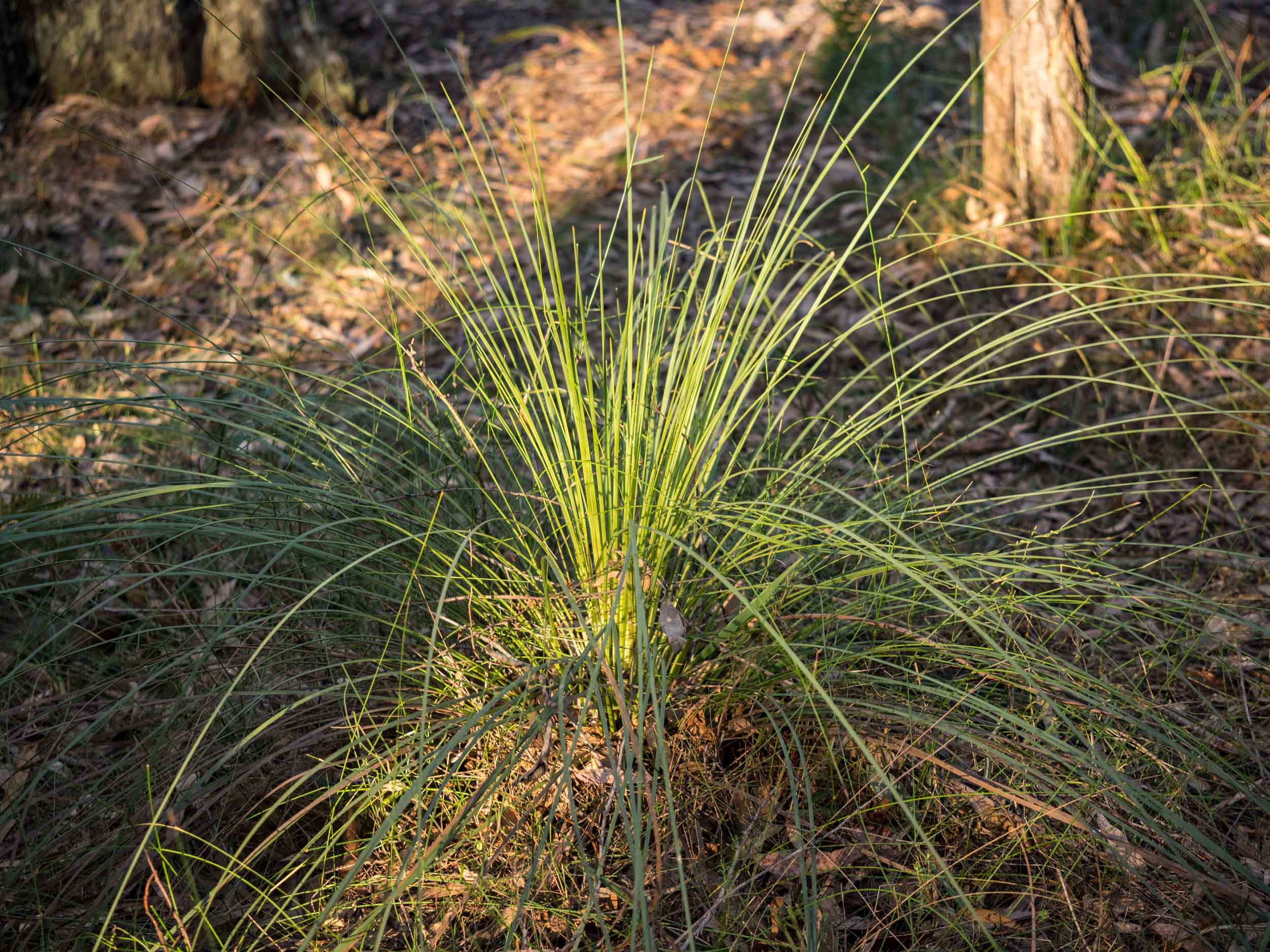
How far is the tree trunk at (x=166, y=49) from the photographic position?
468 centimetres

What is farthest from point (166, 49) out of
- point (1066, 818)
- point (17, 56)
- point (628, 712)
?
point (1066, 818)

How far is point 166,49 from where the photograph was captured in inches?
190

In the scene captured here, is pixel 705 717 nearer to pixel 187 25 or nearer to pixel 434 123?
pixel 434 123

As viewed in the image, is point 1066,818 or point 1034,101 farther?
point 1034,101

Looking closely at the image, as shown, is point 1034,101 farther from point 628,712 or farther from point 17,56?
point 17,56

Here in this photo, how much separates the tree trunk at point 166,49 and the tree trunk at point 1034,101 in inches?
119

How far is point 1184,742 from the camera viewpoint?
5.69 ft

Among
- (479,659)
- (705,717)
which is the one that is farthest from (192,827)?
(705,717)

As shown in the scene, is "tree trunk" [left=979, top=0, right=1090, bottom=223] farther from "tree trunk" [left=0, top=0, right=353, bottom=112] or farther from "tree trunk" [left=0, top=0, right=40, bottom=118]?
"tree trunk" [left=0, top=0, right=40, bottom=118]

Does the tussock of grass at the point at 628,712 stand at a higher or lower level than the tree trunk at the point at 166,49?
lower

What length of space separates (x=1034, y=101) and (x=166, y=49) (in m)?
4.10

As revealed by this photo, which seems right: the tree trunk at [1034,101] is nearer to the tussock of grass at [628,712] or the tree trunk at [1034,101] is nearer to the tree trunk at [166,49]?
the tussock of grass at [628,712]

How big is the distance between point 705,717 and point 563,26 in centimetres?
547

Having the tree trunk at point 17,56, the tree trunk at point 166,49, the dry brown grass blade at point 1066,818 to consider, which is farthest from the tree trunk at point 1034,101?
the tree trunk at point 17,56
